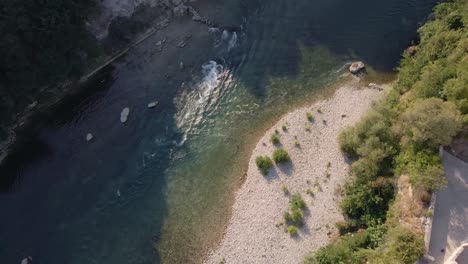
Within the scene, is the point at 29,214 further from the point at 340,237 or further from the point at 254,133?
the point at 340,237

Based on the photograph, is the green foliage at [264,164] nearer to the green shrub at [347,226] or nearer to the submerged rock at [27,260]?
the green shrub at [347,226]

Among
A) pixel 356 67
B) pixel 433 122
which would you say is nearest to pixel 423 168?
pixel 433 122

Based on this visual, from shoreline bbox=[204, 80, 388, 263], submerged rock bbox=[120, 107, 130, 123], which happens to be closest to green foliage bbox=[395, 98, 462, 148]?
shoreline bbox=[204, 80, 388, 263]

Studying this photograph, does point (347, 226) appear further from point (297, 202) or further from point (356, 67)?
point (356, 67)

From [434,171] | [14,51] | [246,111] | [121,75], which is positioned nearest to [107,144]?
[121,75]

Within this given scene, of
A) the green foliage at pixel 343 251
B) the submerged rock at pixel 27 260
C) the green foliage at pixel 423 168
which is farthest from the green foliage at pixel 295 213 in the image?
the submerged rock at pixel 27 260
